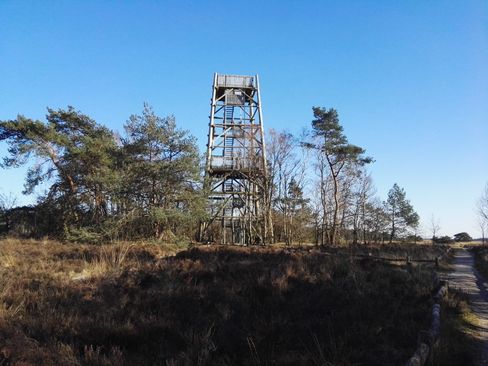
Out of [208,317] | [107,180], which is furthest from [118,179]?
[208,317]

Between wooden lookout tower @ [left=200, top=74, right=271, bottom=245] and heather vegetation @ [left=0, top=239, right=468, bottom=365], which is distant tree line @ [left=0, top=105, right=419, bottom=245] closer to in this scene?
wooden lookout tower @ [left=200, top=74, right=271, bottom=245]

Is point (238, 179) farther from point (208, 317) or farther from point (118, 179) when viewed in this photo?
point (208, 317)

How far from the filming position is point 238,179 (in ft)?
104

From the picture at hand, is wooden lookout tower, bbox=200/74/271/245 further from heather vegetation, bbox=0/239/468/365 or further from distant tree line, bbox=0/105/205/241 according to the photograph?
heather vegetation, bbox=0/239/468/365

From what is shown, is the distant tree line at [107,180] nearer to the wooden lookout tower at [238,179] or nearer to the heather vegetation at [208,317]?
the wooden lookout tower at [238,179]

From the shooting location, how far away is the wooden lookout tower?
30578mm

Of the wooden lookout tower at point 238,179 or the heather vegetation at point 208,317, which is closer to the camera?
the heather vegetation at point 208,317

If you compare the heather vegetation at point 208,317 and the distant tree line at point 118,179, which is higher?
the distant tree line at point 118,179

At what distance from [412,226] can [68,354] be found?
7224 centimetres

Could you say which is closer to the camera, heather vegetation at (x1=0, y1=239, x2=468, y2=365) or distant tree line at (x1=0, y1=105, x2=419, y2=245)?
heather vegetation at (x1=0, y1=239, x2=468, y2=365)

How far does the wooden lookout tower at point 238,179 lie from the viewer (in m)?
30.6

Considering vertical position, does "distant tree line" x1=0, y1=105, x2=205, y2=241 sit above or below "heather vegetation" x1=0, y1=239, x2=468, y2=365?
above

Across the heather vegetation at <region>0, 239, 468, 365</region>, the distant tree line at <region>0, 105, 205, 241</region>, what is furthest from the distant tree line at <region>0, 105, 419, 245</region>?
the heather vegetation at <region>0, 239, 468, 365</region>

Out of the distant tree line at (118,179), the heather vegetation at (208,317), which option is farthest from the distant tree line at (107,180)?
the heather vegetation at (208,317)
